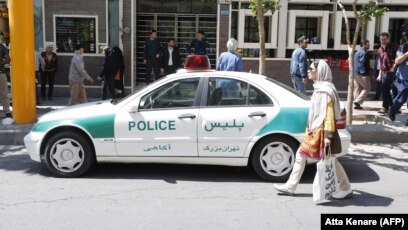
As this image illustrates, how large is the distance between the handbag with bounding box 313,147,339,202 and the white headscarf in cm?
34

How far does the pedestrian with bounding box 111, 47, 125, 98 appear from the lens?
12.4 metres

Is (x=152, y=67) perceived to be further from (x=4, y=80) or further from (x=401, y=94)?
(x=401, y=94)

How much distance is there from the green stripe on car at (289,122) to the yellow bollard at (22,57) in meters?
5.05

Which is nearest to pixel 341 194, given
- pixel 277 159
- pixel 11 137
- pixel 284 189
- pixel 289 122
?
pixel 284 189

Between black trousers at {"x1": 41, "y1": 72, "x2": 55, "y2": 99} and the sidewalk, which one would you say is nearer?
the sidewalk

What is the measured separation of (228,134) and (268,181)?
802 mm

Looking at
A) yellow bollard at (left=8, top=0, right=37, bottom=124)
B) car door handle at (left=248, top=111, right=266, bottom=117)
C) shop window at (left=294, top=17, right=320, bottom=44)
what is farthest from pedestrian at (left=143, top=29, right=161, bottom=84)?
car door handle at (left=248, top=111, right=266, bottom=117)

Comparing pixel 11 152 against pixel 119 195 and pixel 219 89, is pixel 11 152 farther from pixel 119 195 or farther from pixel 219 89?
pixel 219 89

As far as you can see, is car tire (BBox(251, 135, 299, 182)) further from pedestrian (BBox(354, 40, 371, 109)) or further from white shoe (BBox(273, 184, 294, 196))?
pedestrian (BBox(354, 40, 371, 109))

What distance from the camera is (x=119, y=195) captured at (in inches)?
229

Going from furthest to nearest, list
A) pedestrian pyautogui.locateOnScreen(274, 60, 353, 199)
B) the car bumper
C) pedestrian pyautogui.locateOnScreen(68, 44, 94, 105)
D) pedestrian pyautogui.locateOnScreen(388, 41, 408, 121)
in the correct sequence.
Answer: pedestrian pyautogui.locateOnScreen(68, 44, 94, 105) < pedestrian pyautogui.locateOnScreen(388, 41, 408, 121) < the car bumper < pedestrian pyautogui.locateOnScreen(274, 60, 353, 199)

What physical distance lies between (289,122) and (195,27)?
926cm

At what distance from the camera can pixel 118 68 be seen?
1256 cm

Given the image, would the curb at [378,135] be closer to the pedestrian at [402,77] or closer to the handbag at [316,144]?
the pedestrian at [402,77]
